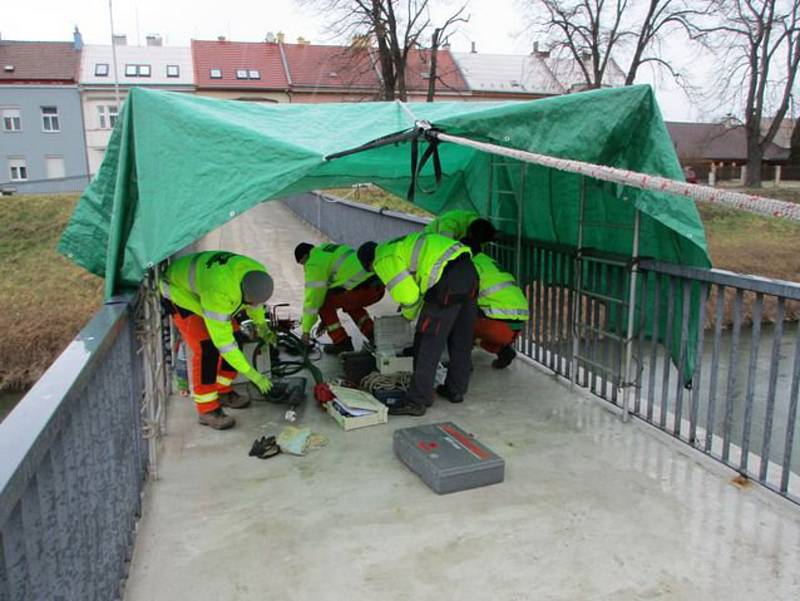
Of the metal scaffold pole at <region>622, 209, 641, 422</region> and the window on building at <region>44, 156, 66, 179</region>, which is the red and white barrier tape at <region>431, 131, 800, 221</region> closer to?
the metal scaffold pole at <region>622, 209, 641, 422</region>

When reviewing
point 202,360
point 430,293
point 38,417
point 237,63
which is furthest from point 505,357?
point 237,63

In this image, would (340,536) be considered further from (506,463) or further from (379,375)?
(379,375)

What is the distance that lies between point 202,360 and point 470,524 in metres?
2.02

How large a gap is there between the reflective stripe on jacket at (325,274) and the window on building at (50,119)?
1338 inches

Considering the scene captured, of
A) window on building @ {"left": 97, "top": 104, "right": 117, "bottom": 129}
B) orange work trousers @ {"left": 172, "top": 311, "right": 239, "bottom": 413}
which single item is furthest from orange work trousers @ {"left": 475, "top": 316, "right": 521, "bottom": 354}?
window on building @ {"left": 97, "top": 104, "right": 117, "bottom": 129}

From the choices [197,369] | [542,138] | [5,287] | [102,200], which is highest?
[542,138]

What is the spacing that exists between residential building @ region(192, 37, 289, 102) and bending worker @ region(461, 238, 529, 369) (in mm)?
34097

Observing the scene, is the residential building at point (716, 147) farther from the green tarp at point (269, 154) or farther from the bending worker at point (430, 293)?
the bending worker at point (430, 293)

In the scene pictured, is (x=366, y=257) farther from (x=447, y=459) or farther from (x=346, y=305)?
(x=447, y=459)

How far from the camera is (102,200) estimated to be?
156 inches

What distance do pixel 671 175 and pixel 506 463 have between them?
1.94m

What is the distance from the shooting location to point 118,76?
35.8m

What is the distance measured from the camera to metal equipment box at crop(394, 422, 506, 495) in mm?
3543

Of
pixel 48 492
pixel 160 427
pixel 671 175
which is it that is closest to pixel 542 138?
pixel 671 175
